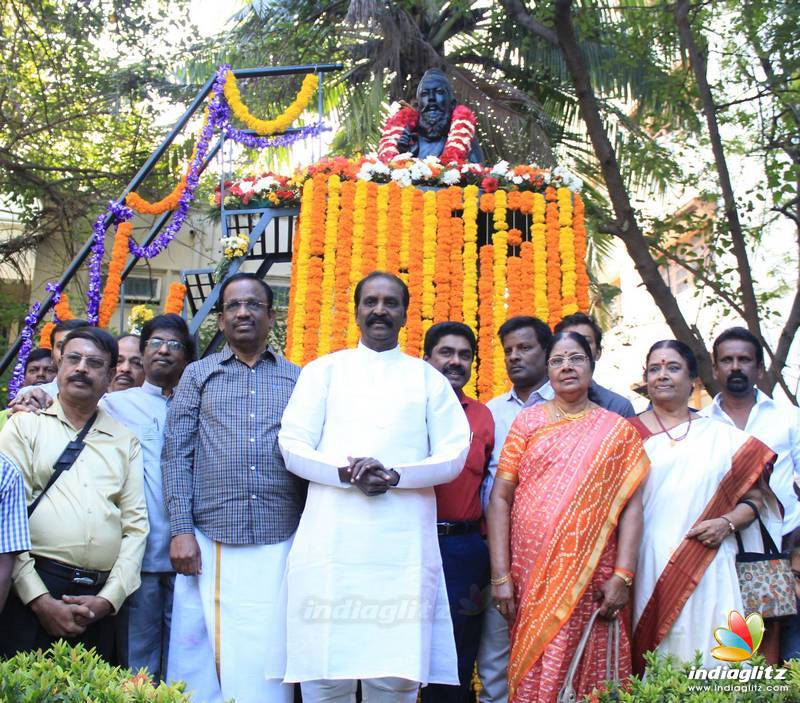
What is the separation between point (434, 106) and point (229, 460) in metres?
5.26

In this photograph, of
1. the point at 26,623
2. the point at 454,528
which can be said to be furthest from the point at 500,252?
the point at 26,623

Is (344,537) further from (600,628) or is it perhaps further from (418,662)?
(600,628)

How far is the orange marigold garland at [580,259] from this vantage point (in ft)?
22.1

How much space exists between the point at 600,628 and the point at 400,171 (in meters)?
4.27

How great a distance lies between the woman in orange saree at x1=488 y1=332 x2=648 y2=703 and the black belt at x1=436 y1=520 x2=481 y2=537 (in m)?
0.20

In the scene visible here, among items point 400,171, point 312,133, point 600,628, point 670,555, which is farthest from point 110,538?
point 312,133

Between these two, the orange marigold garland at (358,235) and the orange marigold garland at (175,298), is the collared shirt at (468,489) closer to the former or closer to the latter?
the orange marigold garland at (358,235)

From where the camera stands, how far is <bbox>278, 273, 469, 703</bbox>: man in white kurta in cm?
318

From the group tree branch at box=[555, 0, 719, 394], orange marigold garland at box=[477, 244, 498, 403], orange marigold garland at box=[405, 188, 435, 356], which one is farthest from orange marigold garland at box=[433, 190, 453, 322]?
tree branch at box=[555, 0, 719, 394]

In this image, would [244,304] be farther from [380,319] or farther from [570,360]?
[570,360]

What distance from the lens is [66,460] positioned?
11.1 ft

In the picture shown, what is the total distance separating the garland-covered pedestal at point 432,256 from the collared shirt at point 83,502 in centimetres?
302

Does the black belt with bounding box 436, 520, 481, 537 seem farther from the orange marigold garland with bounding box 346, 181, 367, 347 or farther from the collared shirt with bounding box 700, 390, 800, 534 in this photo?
the orange marigold garland with bounding box 346, 181, 367, 347

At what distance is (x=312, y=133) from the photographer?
8.06m
